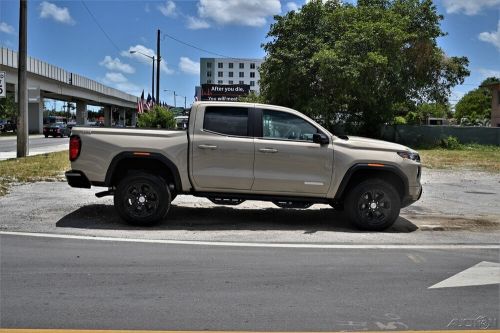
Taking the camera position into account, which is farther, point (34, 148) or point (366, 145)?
point (34, 148)

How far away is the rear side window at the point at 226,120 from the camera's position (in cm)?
809

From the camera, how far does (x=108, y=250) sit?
21.7ft

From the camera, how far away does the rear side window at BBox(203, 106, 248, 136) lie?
809 cm

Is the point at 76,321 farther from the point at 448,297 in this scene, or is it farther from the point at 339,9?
the point at 339,9

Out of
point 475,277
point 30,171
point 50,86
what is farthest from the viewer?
point 50,86

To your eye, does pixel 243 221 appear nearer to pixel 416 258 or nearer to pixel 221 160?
pixel 221 160

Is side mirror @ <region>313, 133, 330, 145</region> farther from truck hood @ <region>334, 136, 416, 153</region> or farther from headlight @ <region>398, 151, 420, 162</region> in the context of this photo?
headlight @ <region>398, 151, 420, 162</region>

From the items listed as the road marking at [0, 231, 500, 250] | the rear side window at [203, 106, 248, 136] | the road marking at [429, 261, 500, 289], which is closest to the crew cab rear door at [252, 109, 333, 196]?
the rear side window at [203, 106, 248, 136]

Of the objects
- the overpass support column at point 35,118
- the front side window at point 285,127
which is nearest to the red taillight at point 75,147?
the front side window at point 285,127

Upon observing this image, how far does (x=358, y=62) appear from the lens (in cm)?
3209

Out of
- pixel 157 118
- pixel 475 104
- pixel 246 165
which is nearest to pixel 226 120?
pixel 246 165

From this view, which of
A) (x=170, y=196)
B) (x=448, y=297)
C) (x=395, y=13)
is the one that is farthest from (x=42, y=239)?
(x=395, y=13)

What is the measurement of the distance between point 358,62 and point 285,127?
83.3 ft

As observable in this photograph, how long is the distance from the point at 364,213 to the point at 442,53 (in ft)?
113
